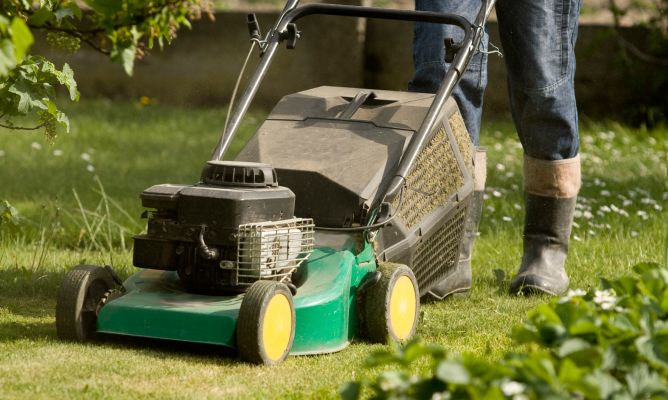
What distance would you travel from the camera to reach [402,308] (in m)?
2.92

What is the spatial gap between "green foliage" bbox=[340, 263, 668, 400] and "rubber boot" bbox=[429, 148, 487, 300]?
1.28 m

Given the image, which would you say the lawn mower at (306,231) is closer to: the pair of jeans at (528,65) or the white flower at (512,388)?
the pair of jeans at (528,65)

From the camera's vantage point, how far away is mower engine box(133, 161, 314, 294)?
104 inches

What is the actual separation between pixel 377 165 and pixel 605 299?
36.7 inches

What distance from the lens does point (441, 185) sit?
3.18 metres

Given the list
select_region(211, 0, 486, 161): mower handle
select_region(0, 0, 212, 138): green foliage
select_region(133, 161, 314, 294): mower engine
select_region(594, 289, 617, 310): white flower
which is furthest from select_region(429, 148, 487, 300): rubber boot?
select_region(594, 289, 617, 310): white flower

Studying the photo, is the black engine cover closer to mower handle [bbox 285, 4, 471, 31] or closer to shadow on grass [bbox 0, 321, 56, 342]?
shadow on grass [bbox 0, 321, 56, 342]

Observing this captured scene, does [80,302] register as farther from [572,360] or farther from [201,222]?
[572,360]

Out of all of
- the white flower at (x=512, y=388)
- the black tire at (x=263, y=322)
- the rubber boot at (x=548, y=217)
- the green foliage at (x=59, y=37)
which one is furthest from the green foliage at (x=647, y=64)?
the white flower at (x=512, y=388)

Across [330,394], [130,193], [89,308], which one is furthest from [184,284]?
[130,193]

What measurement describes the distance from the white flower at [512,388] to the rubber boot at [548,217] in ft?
6.14

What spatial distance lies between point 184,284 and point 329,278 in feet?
1.08

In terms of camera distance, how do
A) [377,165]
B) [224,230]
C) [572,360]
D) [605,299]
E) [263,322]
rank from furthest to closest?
[377,165], [224,230], [263,322], [605,299], [572,360]

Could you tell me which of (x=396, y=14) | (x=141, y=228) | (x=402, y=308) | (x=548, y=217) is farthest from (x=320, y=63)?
(x=402, y=308)
